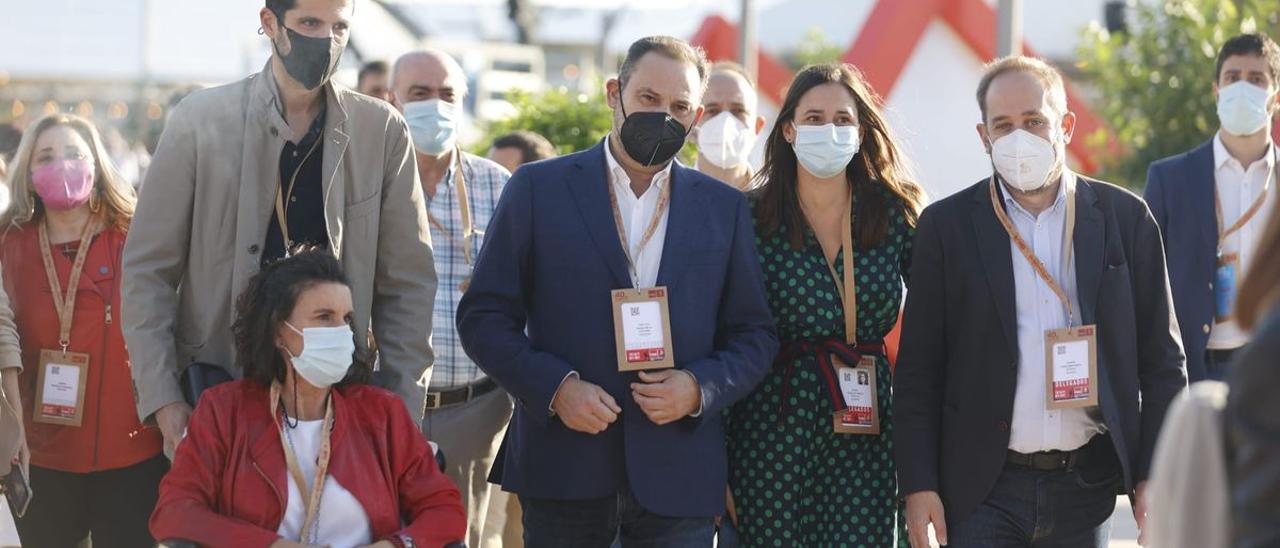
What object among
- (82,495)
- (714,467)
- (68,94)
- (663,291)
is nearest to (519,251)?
(663,291)

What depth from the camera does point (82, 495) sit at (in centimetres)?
605

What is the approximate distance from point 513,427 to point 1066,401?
1584mm

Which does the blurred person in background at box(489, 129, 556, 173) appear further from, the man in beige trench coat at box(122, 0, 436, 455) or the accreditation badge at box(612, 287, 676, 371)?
the accreditation badge at box(612, 287, 676, 371)

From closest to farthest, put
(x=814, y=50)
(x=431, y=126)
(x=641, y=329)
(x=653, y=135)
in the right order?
(x=641, y=329) → (x=653, y=135) → (x=431, y=126) → (x=814, y=50)

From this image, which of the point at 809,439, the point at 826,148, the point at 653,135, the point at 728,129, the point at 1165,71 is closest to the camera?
the point at 653,135

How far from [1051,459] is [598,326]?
51.9 inches

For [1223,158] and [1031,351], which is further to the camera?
[1223,158]

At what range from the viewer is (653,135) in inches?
197

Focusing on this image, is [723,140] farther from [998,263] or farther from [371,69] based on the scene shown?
[371,69]

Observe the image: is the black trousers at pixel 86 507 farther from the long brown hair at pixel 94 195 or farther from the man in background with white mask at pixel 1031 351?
the man in background with white mask at pixel 1031 351

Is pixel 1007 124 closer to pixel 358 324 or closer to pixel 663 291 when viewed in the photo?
pixel 663 291

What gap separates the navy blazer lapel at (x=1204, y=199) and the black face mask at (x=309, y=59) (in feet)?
12.2

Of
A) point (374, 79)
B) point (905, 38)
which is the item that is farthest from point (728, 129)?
point (905, 38)

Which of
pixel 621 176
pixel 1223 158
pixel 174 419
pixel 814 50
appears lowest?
pixel 174 419
